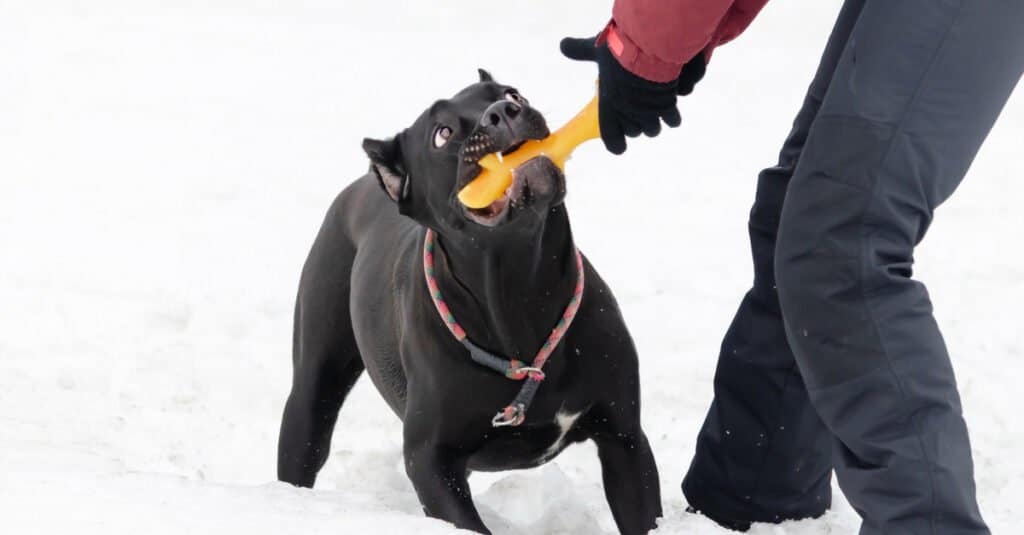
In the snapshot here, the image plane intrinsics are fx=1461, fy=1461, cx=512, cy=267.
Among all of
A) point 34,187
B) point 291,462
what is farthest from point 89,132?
point 291,462

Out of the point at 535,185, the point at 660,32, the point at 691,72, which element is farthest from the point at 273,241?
the point at 660,32

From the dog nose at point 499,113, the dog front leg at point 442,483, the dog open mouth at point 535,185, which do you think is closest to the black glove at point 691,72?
the dog open mouth at point 535,185

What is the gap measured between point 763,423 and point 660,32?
1252 millimetres

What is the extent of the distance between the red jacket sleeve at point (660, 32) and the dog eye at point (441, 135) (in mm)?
834

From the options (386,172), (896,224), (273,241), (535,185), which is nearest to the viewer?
(896,224)

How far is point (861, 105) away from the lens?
8.59 feet

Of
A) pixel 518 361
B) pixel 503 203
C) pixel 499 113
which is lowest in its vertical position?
pixel 518 361

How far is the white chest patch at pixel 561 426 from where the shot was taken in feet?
12.0

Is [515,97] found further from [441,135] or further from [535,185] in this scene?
[535,185]

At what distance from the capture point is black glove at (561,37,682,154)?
2.79 metres

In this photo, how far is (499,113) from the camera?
11.3 ft

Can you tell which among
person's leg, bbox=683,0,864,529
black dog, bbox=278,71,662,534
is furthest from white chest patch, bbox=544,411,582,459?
person's leg, bbox=683,0,864,529

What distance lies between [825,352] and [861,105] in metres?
0.47

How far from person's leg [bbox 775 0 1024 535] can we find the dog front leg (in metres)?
1.10
